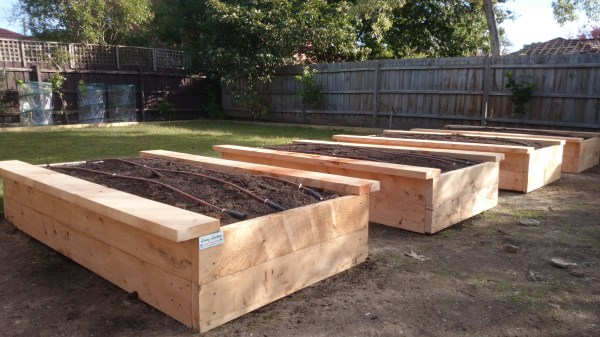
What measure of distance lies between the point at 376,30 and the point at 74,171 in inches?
661

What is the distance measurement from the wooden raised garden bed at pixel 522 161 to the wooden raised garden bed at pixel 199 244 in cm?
A: 305

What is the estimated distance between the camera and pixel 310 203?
3262mm

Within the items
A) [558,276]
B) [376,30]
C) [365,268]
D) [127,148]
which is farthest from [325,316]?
[376,30]

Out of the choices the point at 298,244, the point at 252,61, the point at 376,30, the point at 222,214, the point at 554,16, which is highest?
the point at 554,16

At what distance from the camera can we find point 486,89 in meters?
11.7

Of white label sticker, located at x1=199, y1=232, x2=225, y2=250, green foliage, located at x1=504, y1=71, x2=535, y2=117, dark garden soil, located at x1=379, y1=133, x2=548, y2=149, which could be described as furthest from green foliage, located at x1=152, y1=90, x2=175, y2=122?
white label sticker, located at x1=199, y1=232, x2=225, y2=250

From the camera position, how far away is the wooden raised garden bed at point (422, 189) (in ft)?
13.4

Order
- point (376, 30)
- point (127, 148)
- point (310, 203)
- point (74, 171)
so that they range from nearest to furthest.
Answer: point (310, 203)
point (74, 171)
point (127, 148)
point (376, 30)

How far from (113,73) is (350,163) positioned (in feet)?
48.7

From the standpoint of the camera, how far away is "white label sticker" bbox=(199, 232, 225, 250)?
92.7 inches

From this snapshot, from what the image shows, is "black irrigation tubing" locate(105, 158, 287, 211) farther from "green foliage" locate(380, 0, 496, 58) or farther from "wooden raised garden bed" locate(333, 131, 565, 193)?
"green foliage" locate(380, 0, 496, 58)

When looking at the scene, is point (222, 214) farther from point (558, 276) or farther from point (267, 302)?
point (558, 276)

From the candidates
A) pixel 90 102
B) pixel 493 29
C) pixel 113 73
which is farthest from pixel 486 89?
pixel 113 73

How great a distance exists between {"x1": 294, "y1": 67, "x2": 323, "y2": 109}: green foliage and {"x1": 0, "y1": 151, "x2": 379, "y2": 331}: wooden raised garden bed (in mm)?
12078
